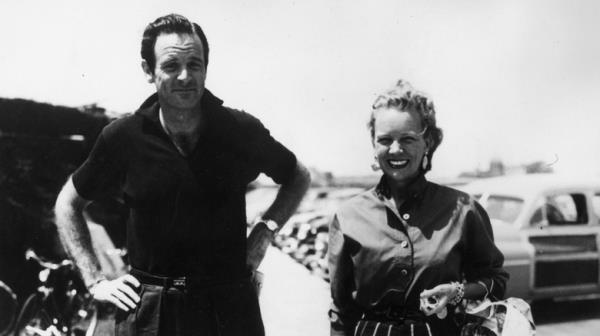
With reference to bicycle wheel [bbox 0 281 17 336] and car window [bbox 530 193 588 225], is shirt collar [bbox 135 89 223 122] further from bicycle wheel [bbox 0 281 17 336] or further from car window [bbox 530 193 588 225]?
car window [bbox 530 193 588 225]

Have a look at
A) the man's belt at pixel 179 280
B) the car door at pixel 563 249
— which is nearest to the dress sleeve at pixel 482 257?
the man's belt at pixel 179 280

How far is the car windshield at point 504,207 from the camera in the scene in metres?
6.54

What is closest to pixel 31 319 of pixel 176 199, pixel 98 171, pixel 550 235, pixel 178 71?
pixel 98 171

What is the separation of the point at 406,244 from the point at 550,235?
16.6 ft

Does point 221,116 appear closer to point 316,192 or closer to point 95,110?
point 95,110

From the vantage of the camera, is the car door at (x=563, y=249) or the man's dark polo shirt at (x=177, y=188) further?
the car door at (x=563, y=249)

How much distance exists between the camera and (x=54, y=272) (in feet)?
17.4

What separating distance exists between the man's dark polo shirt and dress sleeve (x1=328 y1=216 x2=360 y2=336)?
1.25 feet

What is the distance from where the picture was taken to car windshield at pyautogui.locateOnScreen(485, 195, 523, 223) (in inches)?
257

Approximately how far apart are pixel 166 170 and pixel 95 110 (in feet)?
11.9

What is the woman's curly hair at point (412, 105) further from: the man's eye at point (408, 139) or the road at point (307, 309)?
the road at point (307, 309)

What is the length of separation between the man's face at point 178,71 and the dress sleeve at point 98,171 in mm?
292

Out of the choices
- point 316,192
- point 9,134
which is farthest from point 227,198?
point 316,192

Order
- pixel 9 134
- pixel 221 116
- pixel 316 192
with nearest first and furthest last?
pixel 221 116
pixel 9 134
pixel 316 192
